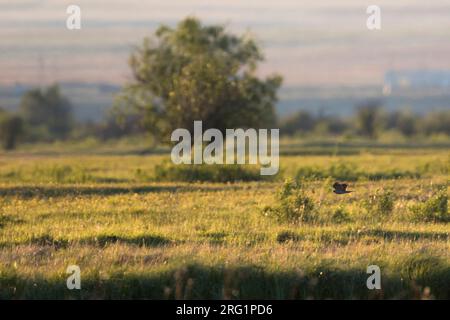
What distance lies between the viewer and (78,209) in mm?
19688

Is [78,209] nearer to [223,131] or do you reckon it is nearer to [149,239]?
[149,239]

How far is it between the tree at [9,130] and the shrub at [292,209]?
6757 cm

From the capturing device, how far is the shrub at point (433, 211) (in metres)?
17.9

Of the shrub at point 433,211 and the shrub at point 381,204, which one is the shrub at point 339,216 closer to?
the shrub at point 381,204

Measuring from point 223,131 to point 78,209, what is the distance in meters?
18.6

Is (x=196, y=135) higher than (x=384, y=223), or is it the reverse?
(x=196, y=135)

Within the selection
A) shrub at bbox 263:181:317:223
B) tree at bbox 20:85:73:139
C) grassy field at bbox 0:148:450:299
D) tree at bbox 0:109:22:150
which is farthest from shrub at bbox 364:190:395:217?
tree at bbox 20:85:73:139

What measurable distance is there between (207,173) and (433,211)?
12.8m

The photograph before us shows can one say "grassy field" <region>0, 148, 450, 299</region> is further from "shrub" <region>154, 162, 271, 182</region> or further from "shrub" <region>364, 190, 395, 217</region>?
"shrub" <region>154, 162, 271, 182</region>

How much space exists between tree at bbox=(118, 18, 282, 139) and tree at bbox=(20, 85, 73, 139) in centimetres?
7709

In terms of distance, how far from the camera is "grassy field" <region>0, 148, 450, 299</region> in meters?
12.8
